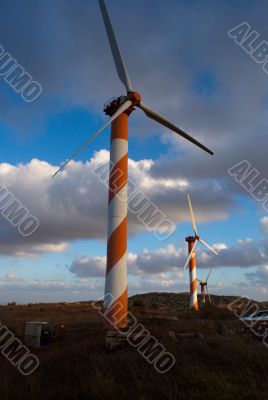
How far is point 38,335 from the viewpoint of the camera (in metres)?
16.9

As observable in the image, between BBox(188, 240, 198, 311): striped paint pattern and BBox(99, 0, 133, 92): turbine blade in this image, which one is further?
BBox(188, 240, 198, 311): striped paint pattern

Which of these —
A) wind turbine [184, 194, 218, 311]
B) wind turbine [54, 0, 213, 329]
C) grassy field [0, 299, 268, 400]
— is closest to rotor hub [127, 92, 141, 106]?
wind turbine [54, 0, 213, 329]

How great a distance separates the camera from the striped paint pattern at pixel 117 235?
52.4 ft

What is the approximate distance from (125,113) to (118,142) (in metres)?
1.66

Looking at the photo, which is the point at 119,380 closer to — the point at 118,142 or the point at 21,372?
the point at 21,372

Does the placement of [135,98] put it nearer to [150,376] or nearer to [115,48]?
[115,48]

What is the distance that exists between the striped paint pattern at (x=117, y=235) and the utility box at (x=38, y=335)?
11.1ft

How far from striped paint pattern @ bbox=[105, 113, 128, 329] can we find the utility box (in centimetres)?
338

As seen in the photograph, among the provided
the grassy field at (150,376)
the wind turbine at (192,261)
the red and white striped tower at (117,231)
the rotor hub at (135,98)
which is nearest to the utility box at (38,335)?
the red and white striped tower at (117,231)

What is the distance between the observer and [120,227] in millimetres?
16484

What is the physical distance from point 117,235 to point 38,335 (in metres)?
5.70

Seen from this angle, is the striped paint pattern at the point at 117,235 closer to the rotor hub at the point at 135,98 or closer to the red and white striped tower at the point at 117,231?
the red and white striped tower at the point at 117,231

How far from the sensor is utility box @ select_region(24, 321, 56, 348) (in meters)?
17.0

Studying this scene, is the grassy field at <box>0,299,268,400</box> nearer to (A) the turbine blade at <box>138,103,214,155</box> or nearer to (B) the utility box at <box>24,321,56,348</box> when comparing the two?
(B) the utility box at <box>24,321,56,348</box>
